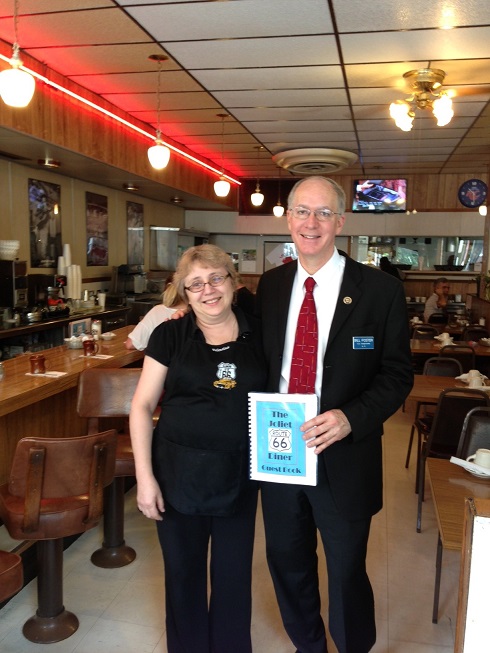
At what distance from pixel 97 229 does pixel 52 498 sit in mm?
6345

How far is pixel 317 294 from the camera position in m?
2.20

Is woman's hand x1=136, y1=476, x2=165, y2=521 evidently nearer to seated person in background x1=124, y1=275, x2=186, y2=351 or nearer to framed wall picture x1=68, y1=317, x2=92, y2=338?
seated person in background x1=124, y1=275, x2=186, y2=351

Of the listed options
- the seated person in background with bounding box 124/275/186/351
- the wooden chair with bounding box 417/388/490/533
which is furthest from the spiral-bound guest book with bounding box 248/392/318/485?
the wooden chair with bounding box 417/388/490/533

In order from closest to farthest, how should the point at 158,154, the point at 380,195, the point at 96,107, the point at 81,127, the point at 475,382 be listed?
the point at 475,382 → the point at 158,154 → the point at 81,127 → the point at 96,107 → the point at 380,195

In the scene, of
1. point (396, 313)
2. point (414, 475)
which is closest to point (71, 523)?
point (396, 313)

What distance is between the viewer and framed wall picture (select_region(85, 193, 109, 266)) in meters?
8.08

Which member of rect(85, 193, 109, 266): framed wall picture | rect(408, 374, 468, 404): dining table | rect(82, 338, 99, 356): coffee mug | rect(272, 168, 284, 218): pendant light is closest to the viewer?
rect(82, 338, 99, 356): coffee mug

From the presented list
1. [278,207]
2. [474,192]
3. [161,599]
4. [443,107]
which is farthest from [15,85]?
[474,192]

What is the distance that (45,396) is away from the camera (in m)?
3.24

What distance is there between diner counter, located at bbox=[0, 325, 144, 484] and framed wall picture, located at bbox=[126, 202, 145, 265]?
510cm

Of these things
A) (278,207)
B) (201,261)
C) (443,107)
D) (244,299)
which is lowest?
(244,299)

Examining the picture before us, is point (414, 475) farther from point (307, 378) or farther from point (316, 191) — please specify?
point (316, 191)

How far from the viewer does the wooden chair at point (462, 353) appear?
5.91 metres

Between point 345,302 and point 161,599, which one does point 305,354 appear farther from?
point 161,599
